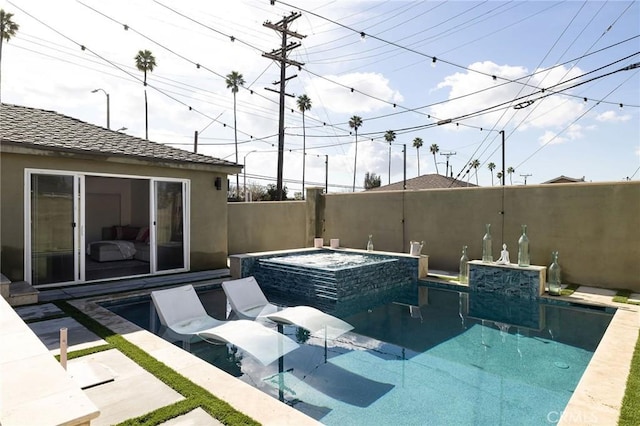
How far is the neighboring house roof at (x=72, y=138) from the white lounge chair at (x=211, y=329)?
13.5 feet

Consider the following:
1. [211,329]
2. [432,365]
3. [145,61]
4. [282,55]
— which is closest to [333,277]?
[211,329]

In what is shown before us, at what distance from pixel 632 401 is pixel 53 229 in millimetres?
9536

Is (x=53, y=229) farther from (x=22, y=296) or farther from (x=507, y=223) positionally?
(x=507, y=223)

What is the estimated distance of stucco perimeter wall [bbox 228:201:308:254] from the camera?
14.3 meters

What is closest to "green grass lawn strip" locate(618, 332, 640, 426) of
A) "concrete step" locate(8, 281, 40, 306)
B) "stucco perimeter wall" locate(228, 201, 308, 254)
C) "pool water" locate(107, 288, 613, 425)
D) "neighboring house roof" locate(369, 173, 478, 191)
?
"pool water" locate(107, 288, 613, 425)

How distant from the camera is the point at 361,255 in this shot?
11.0 meters

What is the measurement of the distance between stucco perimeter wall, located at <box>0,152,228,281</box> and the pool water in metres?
2.46

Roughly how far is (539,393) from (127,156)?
8795mm

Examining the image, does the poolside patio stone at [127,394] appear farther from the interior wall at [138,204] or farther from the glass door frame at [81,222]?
the interior wall at [138,204]

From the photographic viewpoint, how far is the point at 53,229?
7.82 meters

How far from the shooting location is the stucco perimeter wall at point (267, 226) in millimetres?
14336

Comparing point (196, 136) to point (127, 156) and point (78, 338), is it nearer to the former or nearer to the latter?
point (127, 156)

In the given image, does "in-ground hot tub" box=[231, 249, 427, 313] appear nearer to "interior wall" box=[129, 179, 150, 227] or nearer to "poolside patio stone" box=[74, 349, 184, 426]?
"poolside patio stone" box=[74, 349, 184, 426]

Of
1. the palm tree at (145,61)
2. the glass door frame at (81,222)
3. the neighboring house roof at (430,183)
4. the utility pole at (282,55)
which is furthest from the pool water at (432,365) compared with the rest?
the palm tree at (145,61)
